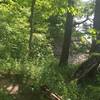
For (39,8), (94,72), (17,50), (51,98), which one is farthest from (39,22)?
(51,98)

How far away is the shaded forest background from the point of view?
10055 mm

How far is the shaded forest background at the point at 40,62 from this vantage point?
10.1 metres

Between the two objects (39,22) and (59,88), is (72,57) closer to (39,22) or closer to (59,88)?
(39,22)

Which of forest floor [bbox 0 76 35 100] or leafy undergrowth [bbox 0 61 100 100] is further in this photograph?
leafy undergrowth [bbox 0 61 100 100]

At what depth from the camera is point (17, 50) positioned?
1524cm

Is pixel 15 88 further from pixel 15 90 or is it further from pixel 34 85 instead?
pixel 34 85

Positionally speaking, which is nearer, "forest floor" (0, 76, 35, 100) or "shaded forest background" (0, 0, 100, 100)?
"forest floor" (0, 76, 35, 100)

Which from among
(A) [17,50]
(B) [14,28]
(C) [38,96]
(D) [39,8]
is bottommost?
(C) [38,96]

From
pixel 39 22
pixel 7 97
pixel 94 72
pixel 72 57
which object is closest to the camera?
pixel 7 97

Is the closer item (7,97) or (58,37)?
(7,97)

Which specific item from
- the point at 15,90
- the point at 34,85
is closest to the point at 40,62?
the point at 34,85

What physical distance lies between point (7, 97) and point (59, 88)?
2002mm

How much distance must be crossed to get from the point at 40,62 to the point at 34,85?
3.16m

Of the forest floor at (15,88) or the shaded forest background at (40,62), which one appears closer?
the forest floor at (15,88)
